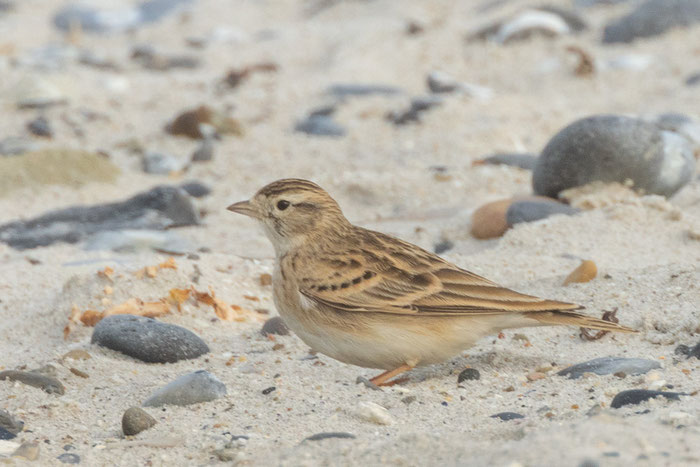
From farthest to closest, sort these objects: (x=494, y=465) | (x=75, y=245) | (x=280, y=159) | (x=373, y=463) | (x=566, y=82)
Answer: (x=566, y=82) < (x=280, y=159) < (x=75, y=245) < (x=373, y=463) < (x=494, y=465)

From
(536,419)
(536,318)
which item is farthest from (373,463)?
(536,318)

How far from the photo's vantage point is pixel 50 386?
486 centimetres

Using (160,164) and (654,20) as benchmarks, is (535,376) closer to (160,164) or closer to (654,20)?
(160,164)

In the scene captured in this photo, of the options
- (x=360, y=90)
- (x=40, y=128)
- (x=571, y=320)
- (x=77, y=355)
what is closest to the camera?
(x=571, y=320)

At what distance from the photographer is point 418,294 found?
486 cm

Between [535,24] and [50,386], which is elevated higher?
[535,24]

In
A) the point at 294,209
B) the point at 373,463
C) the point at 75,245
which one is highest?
the point at 294,209

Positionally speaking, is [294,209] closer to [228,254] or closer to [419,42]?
[228,254]

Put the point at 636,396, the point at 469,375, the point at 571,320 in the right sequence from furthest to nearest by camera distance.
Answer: the point at 469,375 < the point at 571,320 < the point at 636,396

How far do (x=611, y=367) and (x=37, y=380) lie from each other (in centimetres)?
269

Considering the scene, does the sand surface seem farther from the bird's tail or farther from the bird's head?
the bird's head

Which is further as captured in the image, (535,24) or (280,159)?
(535,24)

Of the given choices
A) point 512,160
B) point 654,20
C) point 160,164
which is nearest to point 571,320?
point 512,160

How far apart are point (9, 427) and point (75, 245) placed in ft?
13.2
